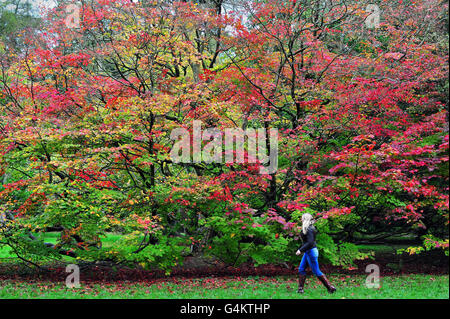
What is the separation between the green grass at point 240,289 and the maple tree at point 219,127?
0.87 m

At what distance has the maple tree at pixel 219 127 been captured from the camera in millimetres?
9156

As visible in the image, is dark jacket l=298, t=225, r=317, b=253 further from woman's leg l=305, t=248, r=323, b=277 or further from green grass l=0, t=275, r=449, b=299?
green grass l=0, t=275, r=449, b=299

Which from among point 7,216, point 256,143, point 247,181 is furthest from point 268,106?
point 7,216

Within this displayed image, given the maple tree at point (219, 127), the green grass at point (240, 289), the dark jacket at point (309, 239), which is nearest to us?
the dark jacket at point (309, 239)

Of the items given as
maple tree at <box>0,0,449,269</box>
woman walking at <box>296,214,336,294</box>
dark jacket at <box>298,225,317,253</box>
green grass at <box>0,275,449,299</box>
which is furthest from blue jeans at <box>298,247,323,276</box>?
maple tree at <box>0,0,449,269</box>

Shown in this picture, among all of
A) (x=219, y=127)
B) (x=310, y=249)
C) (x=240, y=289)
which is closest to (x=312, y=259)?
(x=310, y=249)

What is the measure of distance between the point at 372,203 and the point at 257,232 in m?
3.19

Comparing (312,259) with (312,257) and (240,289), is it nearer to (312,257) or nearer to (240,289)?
(312,257)

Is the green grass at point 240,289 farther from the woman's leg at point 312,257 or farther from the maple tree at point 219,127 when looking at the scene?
the maple tree at point 219,127

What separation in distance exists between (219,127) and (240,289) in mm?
4207

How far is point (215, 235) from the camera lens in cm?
1162

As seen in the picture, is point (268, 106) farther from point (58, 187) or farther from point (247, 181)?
point (58, 187)

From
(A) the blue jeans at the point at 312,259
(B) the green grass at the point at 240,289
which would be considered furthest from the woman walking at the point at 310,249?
(B) the green grass at the point at 240,289

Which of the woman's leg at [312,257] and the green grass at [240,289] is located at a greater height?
the woman's leg at [312,257]
